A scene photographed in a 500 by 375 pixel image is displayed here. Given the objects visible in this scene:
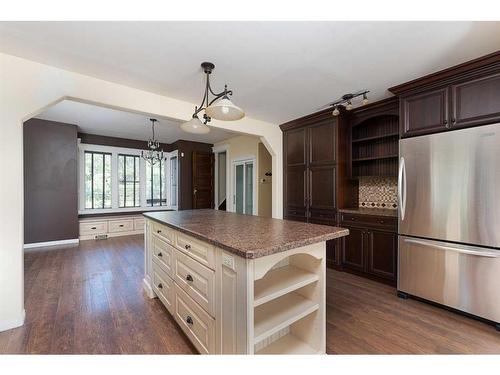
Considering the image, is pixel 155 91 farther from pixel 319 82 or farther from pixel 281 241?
pixel 281 241

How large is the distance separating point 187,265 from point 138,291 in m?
1.39

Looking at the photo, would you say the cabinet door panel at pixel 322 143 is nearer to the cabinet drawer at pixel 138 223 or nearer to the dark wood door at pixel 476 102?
the dark wood door at pixel 476 102

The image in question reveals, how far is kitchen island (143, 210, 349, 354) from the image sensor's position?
122 centimetres

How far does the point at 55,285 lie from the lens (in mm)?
2820

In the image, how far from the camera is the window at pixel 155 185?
6.51 meters

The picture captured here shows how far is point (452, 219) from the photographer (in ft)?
7.11

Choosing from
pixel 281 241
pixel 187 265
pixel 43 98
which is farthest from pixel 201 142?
pixel 281 241

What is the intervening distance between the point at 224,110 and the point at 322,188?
237 centimetres

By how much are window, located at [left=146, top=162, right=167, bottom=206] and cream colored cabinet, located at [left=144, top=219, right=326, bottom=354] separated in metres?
4.97

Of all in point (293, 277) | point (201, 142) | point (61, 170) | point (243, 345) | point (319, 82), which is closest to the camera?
point (243, 345)

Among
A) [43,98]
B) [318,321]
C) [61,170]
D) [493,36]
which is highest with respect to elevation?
[493,36]

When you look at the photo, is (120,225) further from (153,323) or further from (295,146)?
(295,146)

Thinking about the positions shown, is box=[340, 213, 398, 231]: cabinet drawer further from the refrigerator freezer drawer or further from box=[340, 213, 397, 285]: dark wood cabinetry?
the refrigerator freezer drawer

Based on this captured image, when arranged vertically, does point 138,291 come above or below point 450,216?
below
